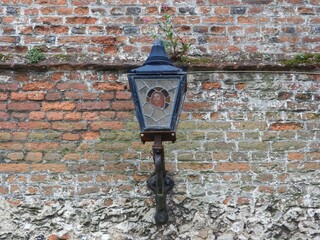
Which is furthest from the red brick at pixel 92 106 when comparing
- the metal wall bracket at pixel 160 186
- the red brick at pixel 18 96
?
the metal wall bracket at pixel 160 186

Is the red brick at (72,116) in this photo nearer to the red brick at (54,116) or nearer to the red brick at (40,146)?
the red brick at (54,116)

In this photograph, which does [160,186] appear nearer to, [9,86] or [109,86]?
[109,86]

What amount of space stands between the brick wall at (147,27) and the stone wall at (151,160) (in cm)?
18

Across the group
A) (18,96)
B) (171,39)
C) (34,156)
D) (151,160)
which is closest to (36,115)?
(18,96)

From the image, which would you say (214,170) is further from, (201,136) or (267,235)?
(267,235)

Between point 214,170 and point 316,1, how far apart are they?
1482mm

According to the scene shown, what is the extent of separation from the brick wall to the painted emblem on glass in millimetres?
865

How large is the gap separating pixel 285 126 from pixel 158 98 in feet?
3.79

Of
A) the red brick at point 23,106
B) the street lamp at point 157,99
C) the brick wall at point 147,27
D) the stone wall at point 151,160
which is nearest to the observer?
the street lamp at point 157,99

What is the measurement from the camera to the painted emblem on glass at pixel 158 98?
3.64 m

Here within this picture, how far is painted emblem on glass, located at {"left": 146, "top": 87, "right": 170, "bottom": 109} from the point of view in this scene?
3.64 m

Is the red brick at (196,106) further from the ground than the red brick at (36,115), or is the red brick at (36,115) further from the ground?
the red brick at (196,106)

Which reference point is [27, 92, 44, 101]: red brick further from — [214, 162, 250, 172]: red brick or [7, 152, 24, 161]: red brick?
[214, 162, 250, 172]: red brick

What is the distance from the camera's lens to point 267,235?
4.14 meters
